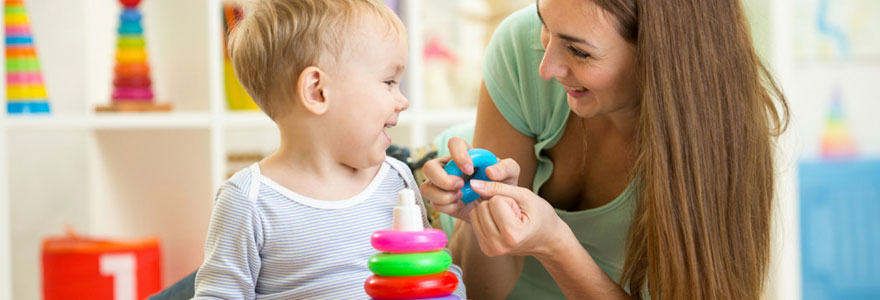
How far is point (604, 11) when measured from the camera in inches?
51.6

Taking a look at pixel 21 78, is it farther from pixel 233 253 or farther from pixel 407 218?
pixel 407 218

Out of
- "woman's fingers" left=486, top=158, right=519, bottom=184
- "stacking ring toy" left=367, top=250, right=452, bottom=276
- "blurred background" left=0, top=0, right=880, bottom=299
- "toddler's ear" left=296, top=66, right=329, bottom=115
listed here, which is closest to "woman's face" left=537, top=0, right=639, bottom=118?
"woman's fingers" left=486, top=158, right=519, bottom=184

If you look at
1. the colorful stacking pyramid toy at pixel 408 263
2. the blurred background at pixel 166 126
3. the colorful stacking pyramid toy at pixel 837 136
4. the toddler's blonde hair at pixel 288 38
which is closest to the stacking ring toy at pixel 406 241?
the colorful stacking pyramid toy at pixel 408 263

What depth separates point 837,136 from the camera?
406 cm

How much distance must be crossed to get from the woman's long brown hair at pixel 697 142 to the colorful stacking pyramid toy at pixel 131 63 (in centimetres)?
159

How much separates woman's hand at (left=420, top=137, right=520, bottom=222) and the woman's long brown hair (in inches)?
9.2

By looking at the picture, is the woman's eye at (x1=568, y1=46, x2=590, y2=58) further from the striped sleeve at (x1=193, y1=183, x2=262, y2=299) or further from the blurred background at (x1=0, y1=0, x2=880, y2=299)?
the blurred background at (x1=0, y1=0, x2=880, y2=299)

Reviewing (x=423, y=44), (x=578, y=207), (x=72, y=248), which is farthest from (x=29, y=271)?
(x=578, y=207)

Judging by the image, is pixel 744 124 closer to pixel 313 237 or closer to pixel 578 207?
pixel 578 207

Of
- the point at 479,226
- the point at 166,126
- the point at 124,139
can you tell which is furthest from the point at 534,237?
the point at 124,139

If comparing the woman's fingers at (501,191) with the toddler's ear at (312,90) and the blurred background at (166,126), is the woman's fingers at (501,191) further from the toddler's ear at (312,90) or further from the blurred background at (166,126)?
the blurred background at (166,126)

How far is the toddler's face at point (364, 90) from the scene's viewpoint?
1.19 metres

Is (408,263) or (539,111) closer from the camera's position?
(408,263)

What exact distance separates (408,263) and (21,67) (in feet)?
6.07
